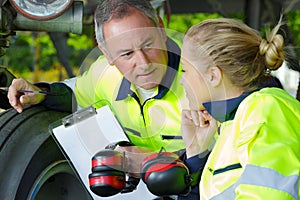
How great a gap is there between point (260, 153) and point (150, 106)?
0.76 meters

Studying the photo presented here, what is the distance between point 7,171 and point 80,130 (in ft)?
0.88

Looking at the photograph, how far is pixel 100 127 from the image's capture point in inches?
84.2

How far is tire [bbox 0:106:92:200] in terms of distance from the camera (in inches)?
78.1

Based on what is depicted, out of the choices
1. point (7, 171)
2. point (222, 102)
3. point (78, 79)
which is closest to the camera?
point (222, 102)

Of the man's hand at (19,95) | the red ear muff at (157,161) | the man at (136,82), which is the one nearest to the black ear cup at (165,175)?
the red ear muff at (157,161)

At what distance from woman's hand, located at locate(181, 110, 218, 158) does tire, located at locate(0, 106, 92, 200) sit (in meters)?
0.52

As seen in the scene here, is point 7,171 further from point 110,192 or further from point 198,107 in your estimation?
point 198,107

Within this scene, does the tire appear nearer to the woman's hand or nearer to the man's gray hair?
the man's gray hair

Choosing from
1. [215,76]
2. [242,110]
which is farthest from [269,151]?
[215,76]

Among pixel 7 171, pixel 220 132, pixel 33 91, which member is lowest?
pixel 7 171

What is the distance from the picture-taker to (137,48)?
1.91 meters

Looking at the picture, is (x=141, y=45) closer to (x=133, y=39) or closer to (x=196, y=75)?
(x=133, y=39)

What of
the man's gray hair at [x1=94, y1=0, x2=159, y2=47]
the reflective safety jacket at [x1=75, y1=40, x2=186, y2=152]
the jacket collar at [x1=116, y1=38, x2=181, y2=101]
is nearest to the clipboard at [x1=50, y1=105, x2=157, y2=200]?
the reflective safety jacket at [x1=75, y1=40, x2=186, y2=152]

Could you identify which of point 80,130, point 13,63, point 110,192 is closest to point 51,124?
point 80,130
